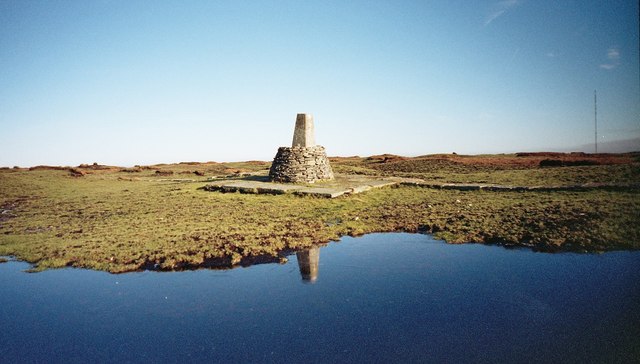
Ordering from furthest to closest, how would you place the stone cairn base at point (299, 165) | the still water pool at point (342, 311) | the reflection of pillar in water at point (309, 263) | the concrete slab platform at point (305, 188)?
the stone cairn base at point (299, 165) < the concrete slab platform at point (305, 188) < the reflection of pillar in water at point (309, 263) < the still water pool at point (342, 311)

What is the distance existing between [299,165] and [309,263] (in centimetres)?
1021

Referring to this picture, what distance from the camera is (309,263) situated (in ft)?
21.7

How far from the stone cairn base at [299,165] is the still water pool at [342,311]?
9.82 metres

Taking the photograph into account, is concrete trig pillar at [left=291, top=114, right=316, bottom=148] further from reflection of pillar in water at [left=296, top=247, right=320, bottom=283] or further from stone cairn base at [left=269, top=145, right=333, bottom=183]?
reflection of pillar in water at [left=296, top=247, right=320, bottom=283]

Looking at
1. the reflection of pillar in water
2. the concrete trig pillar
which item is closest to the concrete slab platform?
the concrete trig pillar

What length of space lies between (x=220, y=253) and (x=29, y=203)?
43.1 ft

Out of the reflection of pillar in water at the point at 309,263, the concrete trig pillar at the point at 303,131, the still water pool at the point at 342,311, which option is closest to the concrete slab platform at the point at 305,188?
the concrete trig pillar at the point at 303,131

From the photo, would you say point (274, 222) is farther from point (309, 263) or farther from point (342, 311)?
point (342, 311)

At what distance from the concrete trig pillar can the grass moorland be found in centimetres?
424

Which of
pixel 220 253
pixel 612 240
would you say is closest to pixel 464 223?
pixel 612 240

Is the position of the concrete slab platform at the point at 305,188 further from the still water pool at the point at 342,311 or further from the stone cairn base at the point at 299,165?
the still water pool at the point at 342,311

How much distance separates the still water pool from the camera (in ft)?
12.4

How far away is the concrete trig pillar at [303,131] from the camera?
16.8 meters

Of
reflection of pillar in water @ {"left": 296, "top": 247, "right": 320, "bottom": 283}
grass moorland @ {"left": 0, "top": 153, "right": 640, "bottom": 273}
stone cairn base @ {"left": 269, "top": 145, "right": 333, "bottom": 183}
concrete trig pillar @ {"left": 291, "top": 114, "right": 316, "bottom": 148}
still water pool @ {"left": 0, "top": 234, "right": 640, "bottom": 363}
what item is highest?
concrete trig pillar @ {"left": 291, "top": 114, "right": 316, "bottom": 148}
